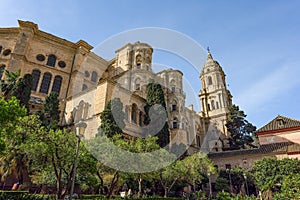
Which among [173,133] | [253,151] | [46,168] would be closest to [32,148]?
[46,168]

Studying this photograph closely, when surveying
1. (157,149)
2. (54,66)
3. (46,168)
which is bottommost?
(46,168)

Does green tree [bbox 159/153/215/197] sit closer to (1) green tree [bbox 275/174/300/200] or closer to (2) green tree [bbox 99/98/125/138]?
(2) green tree [bbox 99/98/125/138]

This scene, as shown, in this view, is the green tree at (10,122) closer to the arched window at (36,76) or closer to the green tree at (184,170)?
the green tree at (184,170)

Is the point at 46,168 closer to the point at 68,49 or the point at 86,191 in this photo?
the point at 86,191

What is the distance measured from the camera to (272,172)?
63.2 feet

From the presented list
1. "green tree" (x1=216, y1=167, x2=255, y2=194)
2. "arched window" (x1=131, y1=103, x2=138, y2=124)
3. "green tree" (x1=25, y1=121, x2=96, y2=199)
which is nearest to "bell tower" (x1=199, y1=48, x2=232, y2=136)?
"green tree" (x1=216, y1=167, x2=255, y2=194)

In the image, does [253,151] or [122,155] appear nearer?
[122,155]

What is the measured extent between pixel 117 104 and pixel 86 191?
319 inches

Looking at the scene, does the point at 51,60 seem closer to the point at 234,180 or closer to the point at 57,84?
the point at 57,84

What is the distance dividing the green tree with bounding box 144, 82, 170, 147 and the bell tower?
66.1 feet

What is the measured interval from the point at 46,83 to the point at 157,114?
16.0 m

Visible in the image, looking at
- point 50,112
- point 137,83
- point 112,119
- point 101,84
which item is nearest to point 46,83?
point 50,112

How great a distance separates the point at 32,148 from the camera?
31.0 feet

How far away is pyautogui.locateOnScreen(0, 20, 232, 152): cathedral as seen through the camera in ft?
71.7
